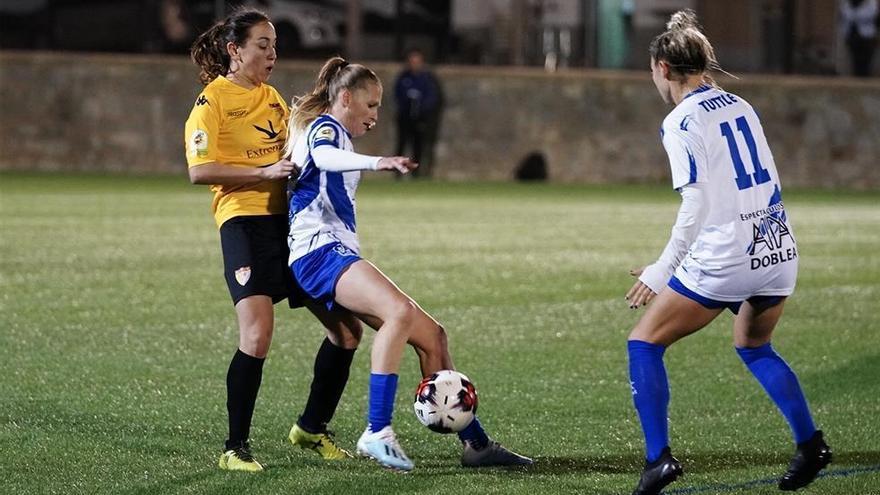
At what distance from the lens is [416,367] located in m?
9.02

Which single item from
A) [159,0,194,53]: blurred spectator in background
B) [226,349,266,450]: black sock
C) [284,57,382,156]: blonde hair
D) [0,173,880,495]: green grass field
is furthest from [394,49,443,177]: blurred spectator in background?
[226,349,266,450]: black sock

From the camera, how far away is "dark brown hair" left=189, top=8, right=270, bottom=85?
6.43 meters

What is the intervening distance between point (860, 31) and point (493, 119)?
730 cm

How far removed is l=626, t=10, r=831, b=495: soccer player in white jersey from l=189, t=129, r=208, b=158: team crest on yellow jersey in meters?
1.89

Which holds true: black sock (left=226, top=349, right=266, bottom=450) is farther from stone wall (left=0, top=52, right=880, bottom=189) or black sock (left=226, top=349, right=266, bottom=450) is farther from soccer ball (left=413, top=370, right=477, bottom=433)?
stone wall (left=0, top=52, right=880, bottom=189)

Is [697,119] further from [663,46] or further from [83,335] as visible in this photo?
[83,335]

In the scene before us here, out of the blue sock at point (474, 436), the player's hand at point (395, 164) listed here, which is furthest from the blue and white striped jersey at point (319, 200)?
the blue sock at point (474, 436)

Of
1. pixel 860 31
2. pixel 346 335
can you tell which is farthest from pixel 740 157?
pixel 860 31

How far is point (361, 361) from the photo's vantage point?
9273 mm

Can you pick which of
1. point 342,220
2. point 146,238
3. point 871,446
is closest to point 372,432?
point 342,220

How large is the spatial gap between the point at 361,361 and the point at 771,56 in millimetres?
22373

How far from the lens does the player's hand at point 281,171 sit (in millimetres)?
6129

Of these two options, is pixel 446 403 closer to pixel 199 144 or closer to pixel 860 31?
pixel 199 144

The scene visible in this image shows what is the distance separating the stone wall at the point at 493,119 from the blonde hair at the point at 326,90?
74.6 ft
